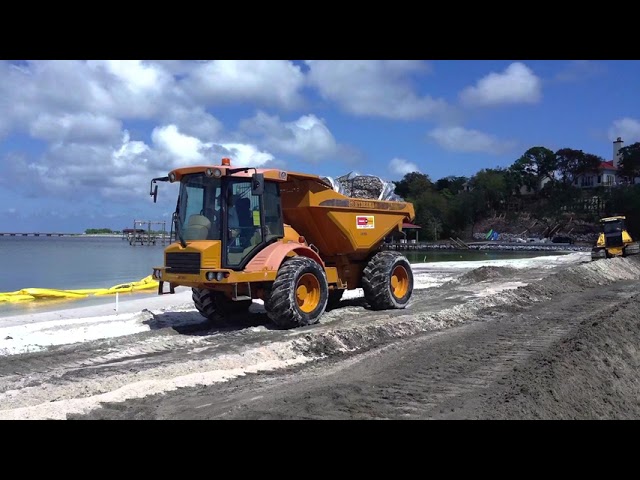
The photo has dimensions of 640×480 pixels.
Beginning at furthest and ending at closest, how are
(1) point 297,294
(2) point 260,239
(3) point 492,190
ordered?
(3) point 492,190, (1) point 297,294, (2) point 260,239

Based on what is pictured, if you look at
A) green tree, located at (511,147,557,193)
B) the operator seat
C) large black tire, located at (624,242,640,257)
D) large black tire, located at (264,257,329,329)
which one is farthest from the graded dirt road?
green tree, located at (511,147,557,193)

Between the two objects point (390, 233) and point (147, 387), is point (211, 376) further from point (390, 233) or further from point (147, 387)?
point (390, 233)

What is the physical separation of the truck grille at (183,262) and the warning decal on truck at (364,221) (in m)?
3.70

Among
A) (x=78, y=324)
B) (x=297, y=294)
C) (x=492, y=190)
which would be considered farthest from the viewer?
(x=492, y=190)

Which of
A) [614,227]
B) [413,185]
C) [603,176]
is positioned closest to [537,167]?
[603,176]

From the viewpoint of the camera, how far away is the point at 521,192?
78625mm

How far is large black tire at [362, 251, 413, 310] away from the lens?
39.4ft

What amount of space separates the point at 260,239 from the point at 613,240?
22.7 meters

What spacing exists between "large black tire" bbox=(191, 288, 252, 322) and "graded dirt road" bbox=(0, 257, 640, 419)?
351 mm

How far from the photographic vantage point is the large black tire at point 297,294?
9.59 metres

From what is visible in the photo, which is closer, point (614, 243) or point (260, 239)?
point (260, 239)

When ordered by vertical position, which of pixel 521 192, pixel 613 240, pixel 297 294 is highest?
pixel 521 192

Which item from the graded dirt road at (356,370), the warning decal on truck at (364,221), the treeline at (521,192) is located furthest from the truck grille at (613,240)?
the treeline at (521,192)

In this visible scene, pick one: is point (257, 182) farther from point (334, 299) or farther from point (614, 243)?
point (614, 243)
